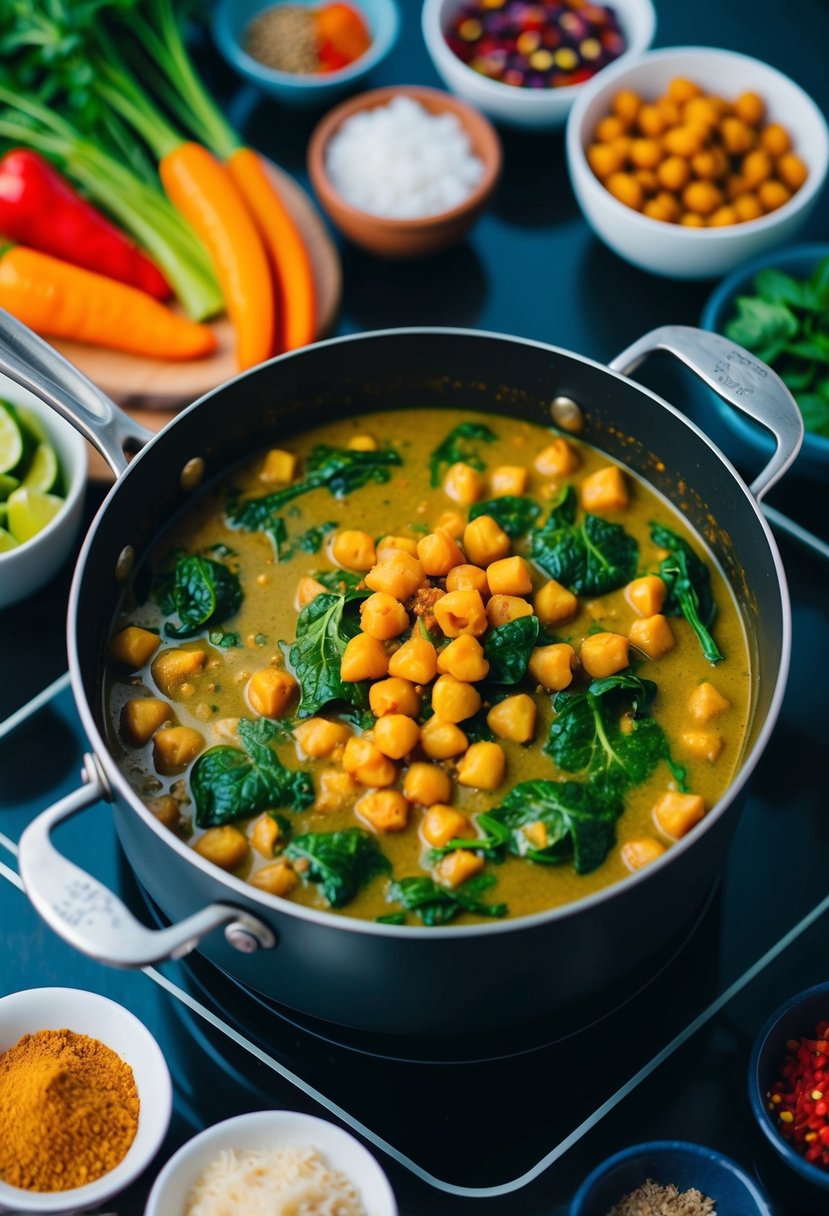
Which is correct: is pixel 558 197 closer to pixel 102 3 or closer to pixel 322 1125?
pixel 102 3

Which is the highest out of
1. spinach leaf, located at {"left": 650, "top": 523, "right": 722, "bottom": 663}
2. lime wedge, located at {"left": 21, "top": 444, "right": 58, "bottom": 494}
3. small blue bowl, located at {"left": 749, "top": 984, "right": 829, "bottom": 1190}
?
lime wedge, located at {"left": 21, "top": 444, "right": 58, "bottom": 494}

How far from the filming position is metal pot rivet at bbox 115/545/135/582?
288 cm

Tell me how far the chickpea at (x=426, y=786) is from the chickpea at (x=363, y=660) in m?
0.22

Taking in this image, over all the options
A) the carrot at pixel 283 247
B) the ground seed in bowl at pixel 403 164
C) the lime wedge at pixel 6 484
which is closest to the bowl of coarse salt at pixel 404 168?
the ground seed in bowl at pixel 403 164

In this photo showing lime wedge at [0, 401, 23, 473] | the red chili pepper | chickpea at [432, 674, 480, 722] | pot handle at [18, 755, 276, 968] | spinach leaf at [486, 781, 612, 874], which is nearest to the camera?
pot handle at [18, 755, 276, 968]

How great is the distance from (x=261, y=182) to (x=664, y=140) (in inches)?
44.3

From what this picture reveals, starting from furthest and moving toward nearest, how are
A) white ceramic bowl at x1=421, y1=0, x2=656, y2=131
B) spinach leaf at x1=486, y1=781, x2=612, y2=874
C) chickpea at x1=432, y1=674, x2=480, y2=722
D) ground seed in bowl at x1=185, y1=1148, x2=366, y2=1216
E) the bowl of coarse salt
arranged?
white ceramic bowl at x1=421, y1=0, x2=656, y2=131 → the bowl of coarse salt → chickpea at x1=432, y1=674, x2=480, y2=722 → spinach leaf at x1=486, y1=781, x2=612, y2=874 → ground seed in bowl at x1=185, y1=1148, x2=366, y2=1216

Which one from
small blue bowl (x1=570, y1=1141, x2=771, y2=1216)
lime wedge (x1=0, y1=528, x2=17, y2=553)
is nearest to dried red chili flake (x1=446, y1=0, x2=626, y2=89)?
lime wedge (x1=0, y1=528, x2=17, y2=553)

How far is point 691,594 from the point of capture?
290cm

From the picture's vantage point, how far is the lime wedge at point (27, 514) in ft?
10.0

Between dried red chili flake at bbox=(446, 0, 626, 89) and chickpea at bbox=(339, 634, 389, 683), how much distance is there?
6.66 ft

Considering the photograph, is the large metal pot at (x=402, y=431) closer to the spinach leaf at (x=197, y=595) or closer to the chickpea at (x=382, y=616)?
the spinach leaf at (x=197, y=595)

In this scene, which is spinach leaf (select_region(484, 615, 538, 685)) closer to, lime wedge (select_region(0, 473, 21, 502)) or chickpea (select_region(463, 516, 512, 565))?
chickpea (select_region(463, 516, 512, 565))

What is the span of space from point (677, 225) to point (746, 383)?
1065mm
